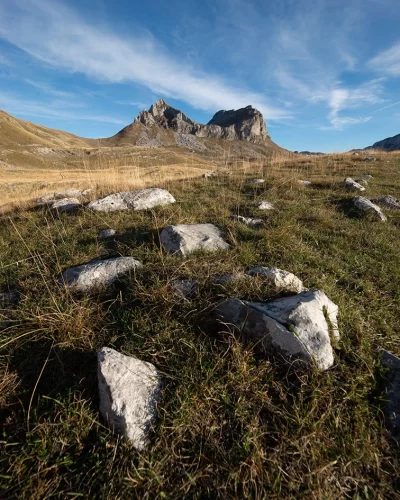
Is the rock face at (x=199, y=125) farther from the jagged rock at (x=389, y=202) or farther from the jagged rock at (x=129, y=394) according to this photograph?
the jagged rock at (x=129, y=394)

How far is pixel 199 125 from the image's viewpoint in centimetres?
17325

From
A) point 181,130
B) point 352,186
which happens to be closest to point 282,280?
point 352,186

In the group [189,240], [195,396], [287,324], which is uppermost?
[189,240]

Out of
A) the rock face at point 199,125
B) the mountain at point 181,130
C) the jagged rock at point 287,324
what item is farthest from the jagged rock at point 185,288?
the rock face at point 199,125

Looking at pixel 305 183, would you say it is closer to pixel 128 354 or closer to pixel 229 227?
pixel 229 227

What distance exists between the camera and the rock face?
168 meters

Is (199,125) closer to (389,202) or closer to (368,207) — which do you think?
(389,202)

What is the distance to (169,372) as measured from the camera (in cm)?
198

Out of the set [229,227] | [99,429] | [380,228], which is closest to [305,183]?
[380,228]

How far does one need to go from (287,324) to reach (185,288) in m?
1.14

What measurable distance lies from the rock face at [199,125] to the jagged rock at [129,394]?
184 metres

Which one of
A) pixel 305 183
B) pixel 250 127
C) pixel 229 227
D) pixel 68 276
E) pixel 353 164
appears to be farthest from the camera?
pixel 250 127

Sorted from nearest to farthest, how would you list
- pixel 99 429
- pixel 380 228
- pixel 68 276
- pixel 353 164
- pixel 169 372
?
pixel 99 429
pixel 169 372
pixel 68 276
pixel 380 228
pixel 353 164

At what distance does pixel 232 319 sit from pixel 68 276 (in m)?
2.23
